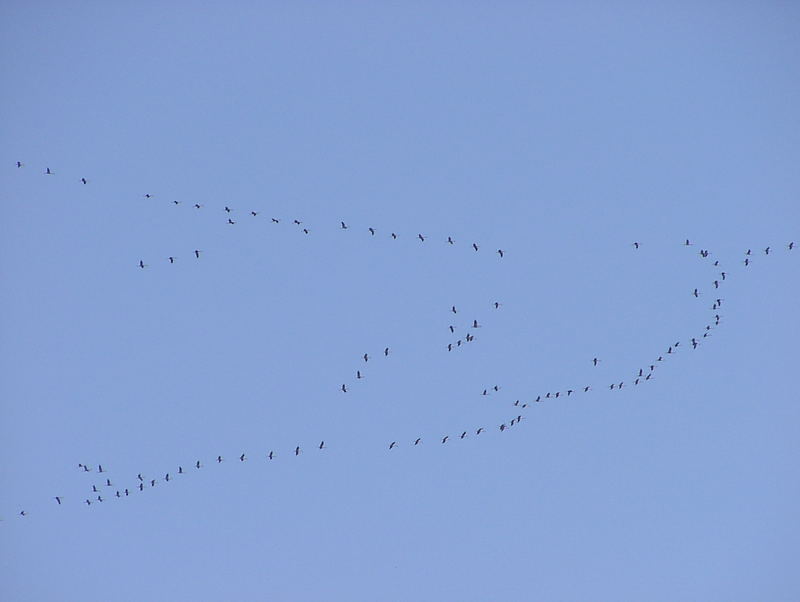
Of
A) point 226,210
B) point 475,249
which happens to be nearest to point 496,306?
point 475,249

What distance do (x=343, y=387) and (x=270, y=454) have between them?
4.60 metres

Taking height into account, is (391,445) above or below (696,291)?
below

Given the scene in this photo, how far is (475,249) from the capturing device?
74000 millimetres

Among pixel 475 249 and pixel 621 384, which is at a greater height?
pixel 475 249

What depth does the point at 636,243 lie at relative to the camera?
2913 inches

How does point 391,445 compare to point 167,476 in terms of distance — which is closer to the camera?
point 391,445

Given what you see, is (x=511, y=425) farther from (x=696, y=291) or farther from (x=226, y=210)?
(x=226, y=210)

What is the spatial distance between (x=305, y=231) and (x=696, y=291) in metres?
18.1

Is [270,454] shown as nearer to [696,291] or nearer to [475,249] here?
[475,249]

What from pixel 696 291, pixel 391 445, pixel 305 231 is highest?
pixel 305 231

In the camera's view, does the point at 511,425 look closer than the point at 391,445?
No

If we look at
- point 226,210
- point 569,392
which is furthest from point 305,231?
point 569,392

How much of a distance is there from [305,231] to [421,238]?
5.32 meters

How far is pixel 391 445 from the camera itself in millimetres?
70750
